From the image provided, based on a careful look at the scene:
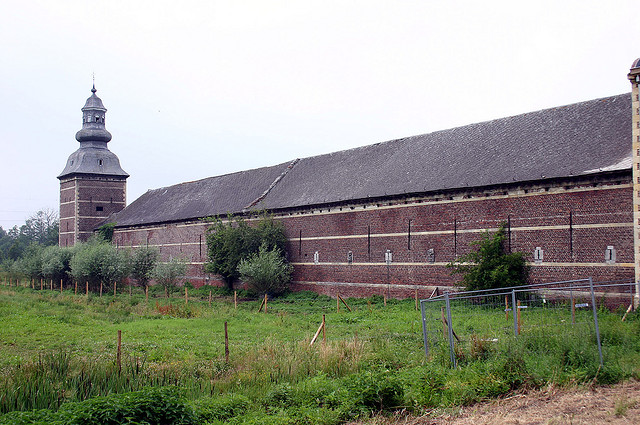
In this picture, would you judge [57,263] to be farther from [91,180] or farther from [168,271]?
[91,180]

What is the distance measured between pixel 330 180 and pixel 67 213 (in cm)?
2781

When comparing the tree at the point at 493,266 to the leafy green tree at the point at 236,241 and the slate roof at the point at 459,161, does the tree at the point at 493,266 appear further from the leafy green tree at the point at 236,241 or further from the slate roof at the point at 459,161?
the leafy green tree at the point at 236,241

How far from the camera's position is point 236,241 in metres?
27.8

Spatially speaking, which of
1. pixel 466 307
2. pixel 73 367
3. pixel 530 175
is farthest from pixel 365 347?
pixel 530 175

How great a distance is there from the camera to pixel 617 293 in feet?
53.2

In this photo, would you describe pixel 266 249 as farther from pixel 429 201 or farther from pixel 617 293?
pixel 617 293

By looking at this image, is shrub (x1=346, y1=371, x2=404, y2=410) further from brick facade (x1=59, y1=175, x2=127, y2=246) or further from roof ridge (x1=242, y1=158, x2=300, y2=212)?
brick facade (x1=59, y1=175, x2=127, y2=246)

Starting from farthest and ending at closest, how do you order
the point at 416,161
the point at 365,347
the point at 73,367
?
the point at 416,161, the point at 365,347, the point at 73,367

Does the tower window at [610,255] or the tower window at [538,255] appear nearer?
the tower window at [610,255]

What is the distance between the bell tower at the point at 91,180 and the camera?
148 feet

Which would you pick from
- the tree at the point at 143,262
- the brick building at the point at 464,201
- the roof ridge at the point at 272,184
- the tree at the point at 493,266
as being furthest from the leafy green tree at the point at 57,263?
the tree at the point at 493,266

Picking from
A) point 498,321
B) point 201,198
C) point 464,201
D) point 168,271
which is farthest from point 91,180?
point 498,321

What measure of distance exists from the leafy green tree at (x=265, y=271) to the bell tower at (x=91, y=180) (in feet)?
76.9

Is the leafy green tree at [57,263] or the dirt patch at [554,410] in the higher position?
the leafy green tree at [57,263]
